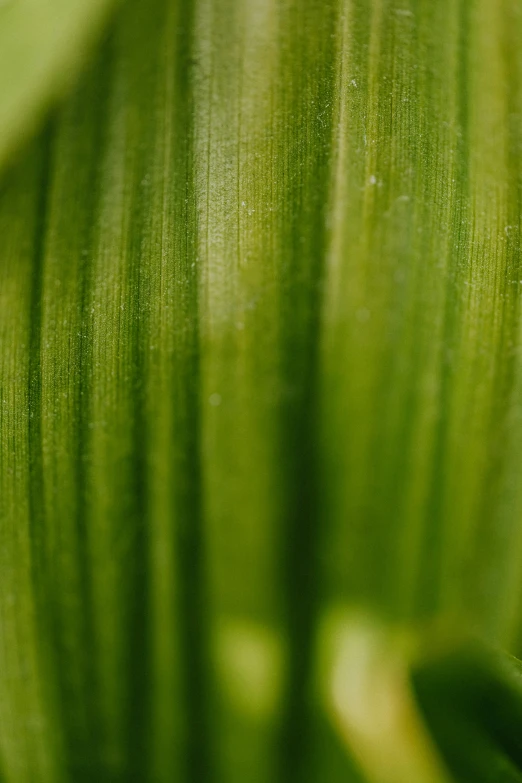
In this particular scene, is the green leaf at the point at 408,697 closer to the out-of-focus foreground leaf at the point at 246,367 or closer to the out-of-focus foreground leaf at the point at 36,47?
the out-of-focus foreground leaf at the point at 246,367

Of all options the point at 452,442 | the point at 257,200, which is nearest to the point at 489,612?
the point at 452,442

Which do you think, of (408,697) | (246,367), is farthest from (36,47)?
(408,697)

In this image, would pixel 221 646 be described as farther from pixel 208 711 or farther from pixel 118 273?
pixel 118 273

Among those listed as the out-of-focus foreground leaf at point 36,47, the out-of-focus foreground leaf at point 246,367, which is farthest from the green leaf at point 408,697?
the out-of-focus foreground leaf at point 36,47

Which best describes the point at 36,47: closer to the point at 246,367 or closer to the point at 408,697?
the point at 246,367

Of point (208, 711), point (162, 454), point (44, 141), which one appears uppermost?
point (44, 141)

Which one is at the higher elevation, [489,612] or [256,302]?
[256,302]
